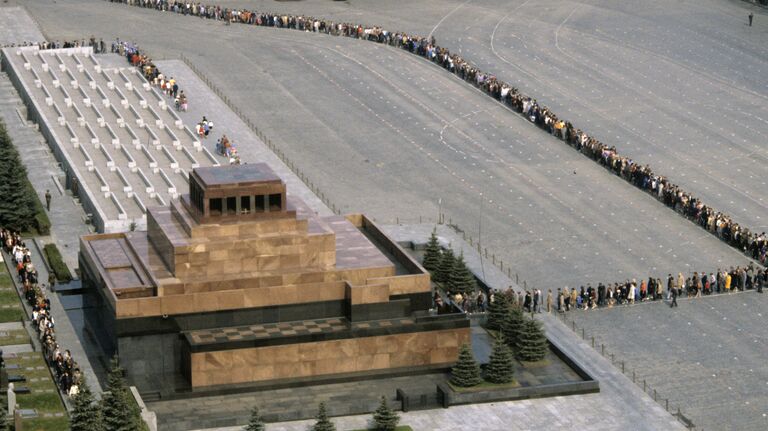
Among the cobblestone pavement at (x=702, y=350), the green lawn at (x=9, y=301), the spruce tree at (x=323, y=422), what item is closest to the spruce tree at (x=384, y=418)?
the spruce tree at (x=323, y=422)

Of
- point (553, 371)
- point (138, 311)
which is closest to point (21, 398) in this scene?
point (138, 311)

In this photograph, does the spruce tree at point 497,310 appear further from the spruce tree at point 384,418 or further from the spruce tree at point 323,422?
the spruce tree at point 323,422

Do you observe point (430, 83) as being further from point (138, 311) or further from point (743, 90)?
point (138, 311)

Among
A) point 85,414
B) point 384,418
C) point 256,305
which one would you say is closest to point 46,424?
point 85,414

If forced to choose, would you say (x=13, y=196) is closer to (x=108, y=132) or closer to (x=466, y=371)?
(x=108, y=132)

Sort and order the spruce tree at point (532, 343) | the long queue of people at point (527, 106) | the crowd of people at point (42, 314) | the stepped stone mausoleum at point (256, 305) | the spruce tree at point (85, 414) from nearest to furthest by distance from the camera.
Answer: the spruce tree at point (85, 414) → the crowd of people at point (42, 314) → the stepped stone mausoleum at point (256, 305) → the spruce tree at point (532, 343) → the long queue of people at point (527, 106)

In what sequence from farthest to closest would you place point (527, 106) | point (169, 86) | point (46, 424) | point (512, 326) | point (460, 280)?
point (169, 86), point (527, 106), point (460, 280), point (512, 326), point (46, 424)
